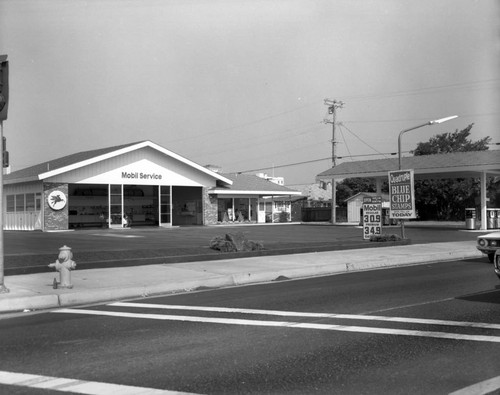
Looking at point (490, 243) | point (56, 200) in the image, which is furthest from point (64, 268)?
point (56, 200)

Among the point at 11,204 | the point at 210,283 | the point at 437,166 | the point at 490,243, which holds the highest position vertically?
the point at 437,166

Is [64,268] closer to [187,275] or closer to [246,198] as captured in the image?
[187,275]

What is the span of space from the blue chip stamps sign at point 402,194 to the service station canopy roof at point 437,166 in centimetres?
1096

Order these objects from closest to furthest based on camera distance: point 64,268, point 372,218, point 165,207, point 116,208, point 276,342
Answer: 1. point 276,342
2. point 64,268
3. point 372,218
4. point 116,208
5. point 165,207

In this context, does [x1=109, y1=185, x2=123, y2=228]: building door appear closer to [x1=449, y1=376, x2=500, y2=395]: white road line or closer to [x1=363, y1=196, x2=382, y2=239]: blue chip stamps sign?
[x1=363, y1=196, x2=382, y2=239]: blue chip stamps sign

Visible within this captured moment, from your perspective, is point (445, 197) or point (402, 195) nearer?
point (402, 195)

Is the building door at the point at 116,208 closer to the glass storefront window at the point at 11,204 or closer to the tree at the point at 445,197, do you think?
the glass storefront window at the point at 11,204

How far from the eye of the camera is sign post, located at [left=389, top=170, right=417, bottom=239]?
74.0ft

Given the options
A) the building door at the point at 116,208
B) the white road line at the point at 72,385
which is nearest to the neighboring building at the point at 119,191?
the building door at the point at 116,208

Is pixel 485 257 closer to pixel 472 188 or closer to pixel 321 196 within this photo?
pixel 472 188

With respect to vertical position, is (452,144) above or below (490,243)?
above

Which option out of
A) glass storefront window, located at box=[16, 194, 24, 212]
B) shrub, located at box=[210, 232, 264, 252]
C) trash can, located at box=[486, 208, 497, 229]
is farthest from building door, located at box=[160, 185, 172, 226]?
trash can, located at box=[486, 208, 497, 229]

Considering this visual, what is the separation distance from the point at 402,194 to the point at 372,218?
1.68 metres

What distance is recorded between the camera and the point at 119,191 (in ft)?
119
